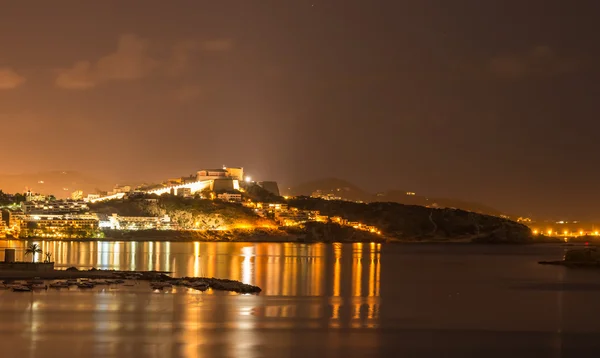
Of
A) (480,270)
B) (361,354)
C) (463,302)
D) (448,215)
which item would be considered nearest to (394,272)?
(480,270)

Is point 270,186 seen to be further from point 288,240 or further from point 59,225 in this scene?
point 59,225

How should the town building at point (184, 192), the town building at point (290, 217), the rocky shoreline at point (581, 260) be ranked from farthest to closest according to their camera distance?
the town building at point (184, 192), the town building at point (290, 217), the rocky shoreline at point (581, 260)

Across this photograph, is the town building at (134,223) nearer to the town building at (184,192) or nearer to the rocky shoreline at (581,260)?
the town building at (184,192)

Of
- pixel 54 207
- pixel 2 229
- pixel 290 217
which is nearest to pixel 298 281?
pixel 2 229

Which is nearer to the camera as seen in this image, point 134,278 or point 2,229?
point 134,278

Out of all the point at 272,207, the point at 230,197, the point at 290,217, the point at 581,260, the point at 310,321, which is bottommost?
the point at 581,260

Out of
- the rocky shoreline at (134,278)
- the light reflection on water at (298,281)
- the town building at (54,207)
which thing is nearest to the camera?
the light reflection on water at (298,281)

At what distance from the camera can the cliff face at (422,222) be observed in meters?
128

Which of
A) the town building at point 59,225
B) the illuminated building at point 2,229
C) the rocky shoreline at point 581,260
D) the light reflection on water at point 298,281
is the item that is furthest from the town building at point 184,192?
the rocky shoreline at point 581,260

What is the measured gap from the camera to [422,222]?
13250cm

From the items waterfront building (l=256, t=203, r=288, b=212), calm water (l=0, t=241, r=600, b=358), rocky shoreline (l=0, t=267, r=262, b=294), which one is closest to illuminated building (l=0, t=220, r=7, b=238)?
waterfront building (l=256, t=203, r=288, b=212)

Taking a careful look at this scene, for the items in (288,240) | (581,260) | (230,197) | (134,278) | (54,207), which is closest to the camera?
(134,278)

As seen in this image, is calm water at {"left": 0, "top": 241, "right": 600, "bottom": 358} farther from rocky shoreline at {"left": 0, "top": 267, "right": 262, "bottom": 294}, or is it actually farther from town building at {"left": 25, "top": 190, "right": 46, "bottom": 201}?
Answer: town building at {"left": 25, "top": 190, "right": 46, "bottom": 201}

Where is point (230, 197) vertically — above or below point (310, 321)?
above
